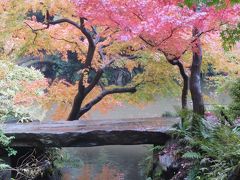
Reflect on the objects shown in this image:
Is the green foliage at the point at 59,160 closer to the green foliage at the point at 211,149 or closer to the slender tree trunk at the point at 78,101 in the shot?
the slender tree trunk at the point at 78,101

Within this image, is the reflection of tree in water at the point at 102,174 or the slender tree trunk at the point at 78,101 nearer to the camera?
the reflection of tree in water at the point at 102,174

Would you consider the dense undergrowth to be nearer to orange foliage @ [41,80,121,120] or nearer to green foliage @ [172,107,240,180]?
green foliage @ [172,107,240,180]

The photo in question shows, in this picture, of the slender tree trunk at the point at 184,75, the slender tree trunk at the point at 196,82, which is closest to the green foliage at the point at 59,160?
the slender tree trunk at the point at 184,75

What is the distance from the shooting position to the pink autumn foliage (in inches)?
246

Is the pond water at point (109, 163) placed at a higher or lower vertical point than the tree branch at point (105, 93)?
lower

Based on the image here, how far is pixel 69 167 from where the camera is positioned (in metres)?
9.24

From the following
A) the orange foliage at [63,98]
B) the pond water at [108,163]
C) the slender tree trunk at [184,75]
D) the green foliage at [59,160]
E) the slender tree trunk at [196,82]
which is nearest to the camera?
the slender tree trunk at [196,82]

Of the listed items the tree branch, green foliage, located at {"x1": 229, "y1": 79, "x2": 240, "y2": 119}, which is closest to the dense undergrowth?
green foliage, located at {"x1": 229, "y1": 79, "x2": 240, "y2": 119}

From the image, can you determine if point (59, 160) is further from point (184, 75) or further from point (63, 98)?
point (184, 75)

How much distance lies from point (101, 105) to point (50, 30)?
103 inches

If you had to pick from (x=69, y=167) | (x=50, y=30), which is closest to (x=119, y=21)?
(x=50, y=30)

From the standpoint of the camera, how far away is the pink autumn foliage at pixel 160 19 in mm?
6246

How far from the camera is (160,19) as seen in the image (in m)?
6.39

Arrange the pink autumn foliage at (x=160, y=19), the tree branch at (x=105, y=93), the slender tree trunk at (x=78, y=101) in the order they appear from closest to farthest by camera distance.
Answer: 1. the pink autumn foliage at (x=160, y=19)
2. the slender tree trunk at (x=78, y=101)
3. the tree branch at (x=105, y=93)
